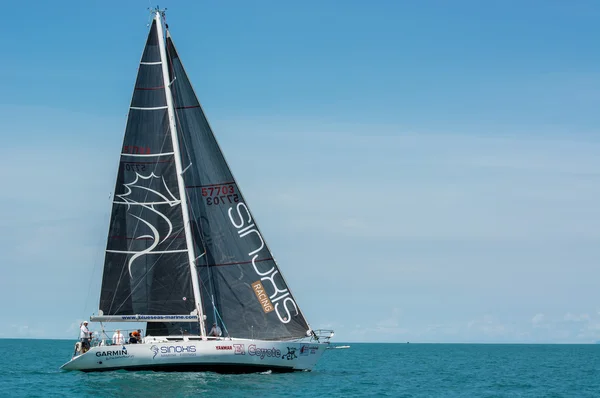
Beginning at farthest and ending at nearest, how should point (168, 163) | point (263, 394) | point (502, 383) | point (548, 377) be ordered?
point (548, 377)
point (502, 383)
point (168, 163)
point (263, 394)

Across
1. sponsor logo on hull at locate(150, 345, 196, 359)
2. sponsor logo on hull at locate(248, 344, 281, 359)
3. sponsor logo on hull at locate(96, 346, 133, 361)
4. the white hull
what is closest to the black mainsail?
sponsor logo on hull at locate(248, 344, 281, 359)

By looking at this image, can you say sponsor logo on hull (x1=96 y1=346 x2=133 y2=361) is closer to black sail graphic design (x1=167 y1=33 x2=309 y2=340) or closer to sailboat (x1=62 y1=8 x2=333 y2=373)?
sailboat (x1=62 y1=8 x2=333 y2=373)

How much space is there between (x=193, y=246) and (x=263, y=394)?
30.1ft

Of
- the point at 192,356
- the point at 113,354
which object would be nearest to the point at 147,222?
the point at 113,354

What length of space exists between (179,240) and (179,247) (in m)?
0.31

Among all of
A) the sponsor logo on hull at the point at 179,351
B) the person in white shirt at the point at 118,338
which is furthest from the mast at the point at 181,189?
the person in white shirt at the point at 118,338

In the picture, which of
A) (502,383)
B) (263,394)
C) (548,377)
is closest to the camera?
(263,394)

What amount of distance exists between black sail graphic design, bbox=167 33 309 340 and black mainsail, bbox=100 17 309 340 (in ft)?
0.14

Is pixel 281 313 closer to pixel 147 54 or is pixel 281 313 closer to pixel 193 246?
pixel 193 246

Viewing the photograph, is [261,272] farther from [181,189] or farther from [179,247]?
[181,189]

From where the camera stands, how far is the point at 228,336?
36156 mm

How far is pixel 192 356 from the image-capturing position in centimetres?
3369

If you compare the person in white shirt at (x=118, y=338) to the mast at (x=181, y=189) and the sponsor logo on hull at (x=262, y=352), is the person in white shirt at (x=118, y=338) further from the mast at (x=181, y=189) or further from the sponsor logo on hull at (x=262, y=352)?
the sponsor logo on hull at (x=262, y=352)

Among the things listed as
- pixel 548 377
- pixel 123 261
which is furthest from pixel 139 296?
pixel 548 377
